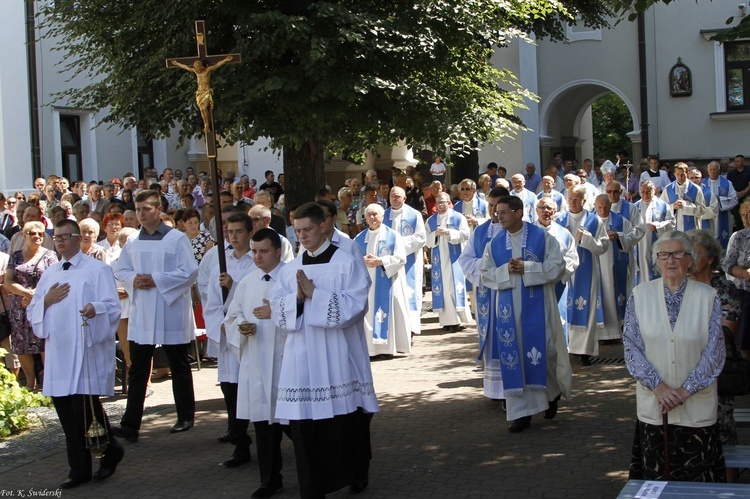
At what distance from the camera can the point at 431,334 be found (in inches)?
548

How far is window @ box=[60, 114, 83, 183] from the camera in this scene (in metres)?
26.3

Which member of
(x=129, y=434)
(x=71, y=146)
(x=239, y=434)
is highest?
(x=71, y=146)

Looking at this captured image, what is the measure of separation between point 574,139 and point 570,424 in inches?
984

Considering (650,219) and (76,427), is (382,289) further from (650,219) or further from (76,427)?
(76,427)

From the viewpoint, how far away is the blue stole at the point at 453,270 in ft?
46.0

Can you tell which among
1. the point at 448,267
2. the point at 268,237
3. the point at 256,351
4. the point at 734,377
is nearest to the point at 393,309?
the point at 448,267

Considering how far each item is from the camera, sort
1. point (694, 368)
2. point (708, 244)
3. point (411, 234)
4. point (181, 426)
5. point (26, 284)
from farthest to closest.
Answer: point (411, 234) < point (26, 284) < point (181, 426) < point (708, 244) < point (694, 368)

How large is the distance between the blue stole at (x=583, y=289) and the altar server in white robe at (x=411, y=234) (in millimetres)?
1902

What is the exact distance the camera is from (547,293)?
344 inches

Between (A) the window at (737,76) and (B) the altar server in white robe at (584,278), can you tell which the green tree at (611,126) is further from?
(B) the altar server in white robe at (584,278)

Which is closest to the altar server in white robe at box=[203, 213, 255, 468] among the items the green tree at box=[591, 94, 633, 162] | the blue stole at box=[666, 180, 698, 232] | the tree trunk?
the tree trunk

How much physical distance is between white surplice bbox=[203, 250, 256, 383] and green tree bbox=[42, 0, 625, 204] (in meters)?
4.80

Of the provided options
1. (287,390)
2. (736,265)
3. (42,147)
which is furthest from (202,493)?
(42,147)

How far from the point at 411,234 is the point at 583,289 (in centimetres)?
231
